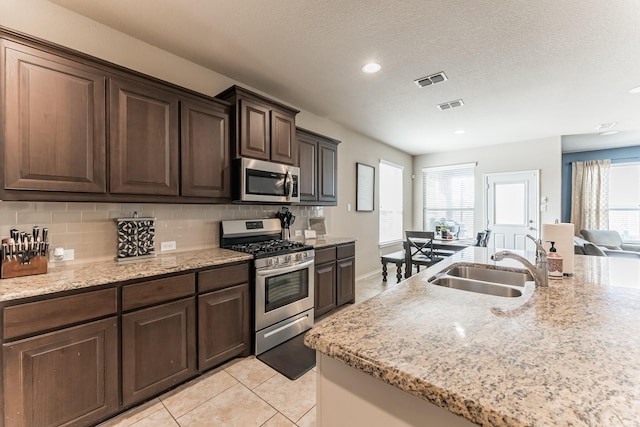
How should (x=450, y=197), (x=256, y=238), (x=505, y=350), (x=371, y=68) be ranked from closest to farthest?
(x=505, y=350) < (x=371, y=68) < (x=256, y=238) < (x=450, y=197)

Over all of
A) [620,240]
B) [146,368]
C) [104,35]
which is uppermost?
[104,35]

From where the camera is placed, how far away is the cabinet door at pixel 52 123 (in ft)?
4.91

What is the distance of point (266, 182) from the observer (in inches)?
106

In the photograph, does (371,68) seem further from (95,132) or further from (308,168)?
(95,132)

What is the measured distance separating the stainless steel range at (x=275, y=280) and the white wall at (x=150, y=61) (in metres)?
1.37

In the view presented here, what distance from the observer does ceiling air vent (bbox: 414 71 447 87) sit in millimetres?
2750

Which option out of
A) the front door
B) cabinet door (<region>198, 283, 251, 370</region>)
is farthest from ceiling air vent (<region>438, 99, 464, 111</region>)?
cabinet door (<region>198, 283, 251, 370</region>)

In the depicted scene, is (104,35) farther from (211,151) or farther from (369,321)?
(369,321)

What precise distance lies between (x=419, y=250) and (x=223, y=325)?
323 centimetres

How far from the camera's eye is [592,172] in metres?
5.83

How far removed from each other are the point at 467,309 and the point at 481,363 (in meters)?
0.40

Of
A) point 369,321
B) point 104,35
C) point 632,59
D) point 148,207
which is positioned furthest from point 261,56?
point 632,59

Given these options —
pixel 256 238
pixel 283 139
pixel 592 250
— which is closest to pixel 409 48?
pixel 283 139

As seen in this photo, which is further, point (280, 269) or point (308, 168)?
point (308, 168)
